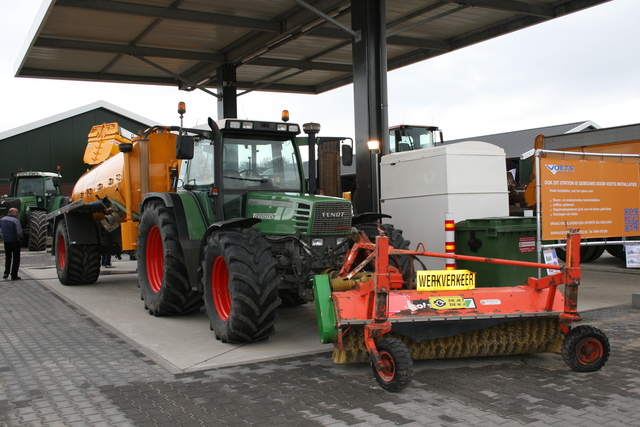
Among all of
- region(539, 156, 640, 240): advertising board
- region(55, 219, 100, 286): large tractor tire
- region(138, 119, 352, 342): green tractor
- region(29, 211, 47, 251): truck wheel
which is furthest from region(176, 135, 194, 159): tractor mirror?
region(29, 211, 47, 251): truck wheel

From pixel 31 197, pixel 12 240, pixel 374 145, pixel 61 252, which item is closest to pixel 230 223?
pixel 374 145

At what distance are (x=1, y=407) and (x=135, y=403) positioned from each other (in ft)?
3.18

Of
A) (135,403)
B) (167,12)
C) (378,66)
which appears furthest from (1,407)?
(167,12)

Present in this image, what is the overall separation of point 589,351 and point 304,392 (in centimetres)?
243

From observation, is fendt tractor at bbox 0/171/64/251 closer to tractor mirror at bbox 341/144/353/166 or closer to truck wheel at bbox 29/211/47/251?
truck wheel at bbox 29/211/47/251

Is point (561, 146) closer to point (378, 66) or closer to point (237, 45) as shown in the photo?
point (378, 66)

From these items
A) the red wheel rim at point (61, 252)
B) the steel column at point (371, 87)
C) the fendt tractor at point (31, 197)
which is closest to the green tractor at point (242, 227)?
the steel column at point (371, 87)

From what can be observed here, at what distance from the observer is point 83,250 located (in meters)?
11.3

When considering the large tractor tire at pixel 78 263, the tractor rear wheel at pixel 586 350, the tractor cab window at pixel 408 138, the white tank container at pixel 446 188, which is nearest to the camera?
the tractor rear wheel at pixel 586 350

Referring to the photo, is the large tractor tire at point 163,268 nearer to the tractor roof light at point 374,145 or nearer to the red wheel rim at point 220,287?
the red wheel rim at point 220,287

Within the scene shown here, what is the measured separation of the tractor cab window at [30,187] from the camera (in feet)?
71.9

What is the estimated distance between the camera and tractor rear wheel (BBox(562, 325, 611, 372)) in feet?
16.7

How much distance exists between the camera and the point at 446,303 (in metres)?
5.19

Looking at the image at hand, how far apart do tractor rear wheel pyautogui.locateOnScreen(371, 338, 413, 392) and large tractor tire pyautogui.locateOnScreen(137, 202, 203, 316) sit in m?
3.46
